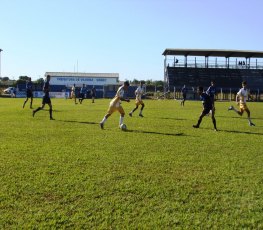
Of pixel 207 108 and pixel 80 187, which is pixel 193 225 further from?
pixel 207 108

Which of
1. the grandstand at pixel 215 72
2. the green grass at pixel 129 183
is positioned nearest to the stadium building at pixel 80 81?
the grandstand at pixel 215 72

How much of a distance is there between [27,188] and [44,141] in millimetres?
5011

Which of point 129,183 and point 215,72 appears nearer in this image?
point 129,183

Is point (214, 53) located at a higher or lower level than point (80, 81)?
higher

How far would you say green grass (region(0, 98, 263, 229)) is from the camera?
195 inches

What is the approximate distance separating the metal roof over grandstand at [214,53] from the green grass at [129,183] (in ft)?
157

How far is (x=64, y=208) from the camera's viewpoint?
209 inches

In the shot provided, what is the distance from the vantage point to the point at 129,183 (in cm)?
657

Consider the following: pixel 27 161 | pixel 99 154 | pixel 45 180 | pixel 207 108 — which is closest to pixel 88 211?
pixel 45 180

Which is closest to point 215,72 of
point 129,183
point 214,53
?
point 214,53

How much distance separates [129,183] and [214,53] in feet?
184

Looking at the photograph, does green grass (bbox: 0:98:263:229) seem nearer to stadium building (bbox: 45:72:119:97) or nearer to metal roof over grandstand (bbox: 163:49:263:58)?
metal roof over grandstand (bbox: 163:49:263:58)

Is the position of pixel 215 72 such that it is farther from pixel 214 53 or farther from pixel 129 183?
pixel 129 183

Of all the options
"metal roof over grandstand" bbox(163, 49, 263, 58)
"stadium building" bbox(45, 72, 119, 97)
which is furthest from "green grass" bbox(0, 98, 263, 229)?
"stadium building" bbox(45, 72, 119, 97)
